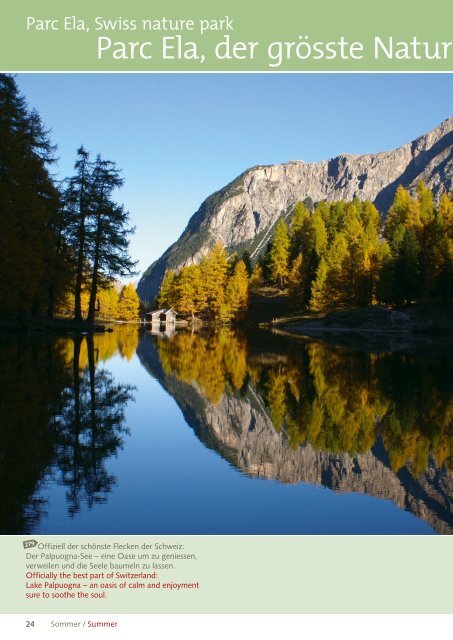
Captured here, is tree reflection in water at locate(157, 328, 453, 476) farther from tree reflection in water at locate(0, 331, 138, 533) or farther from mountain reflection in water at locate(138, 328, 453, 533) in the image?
tree reflection in water at locate(0, 331, 138, 533)

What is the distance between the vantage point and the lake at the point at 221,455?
5.98 metres

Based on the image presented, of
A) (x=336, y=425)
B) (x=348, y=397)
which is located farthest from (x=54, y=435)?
(x=348, y=397)

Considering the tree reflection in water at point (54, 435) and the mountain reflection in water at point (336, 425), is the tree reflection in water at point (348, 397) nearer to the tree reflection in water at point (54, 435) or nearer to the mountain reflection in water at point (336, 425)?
the mountain reflection in water at point (336, 425)

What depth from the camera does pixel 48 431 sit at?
363 inches

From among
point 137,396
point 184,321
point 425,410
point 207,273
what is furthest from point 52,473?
point 184,321

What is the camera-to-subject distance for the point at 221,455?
890cm

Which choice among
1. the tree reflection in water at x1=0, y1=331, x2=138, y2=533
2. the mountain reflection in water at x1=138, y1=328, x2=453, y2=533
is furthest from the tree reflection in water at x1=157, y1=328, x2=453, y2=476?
the tree reflection in water at x1=0, y1=331, x2=138, y2=533

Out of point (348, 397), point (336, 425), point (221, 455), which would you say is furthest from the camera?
point (348, 397)

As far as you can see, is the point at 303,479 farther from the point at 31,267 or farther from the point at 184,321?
the point at 184,321

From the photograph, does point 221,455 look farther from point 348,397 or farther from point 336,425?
point 348,397

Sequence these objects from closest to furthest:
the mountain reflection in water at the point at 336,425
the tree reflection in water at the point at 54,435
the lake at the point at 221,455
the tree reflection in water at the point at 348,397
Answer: the lake at the point at 221,455
the tree reflection in water at the point at 54,435
the mountain reflection in water at the point at 336,425
the tree reflection in water at the point at 348,397

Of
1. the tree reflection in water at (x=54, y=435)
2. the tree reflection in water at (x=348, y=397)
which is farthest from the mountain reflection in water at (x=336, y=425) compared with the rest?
the tree reflection in water at (x=54, y=435)

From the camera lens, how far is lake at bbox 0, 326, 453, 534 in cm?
598

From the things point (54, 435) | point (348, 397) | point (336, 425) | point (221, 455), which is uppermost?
point (348, 397)
